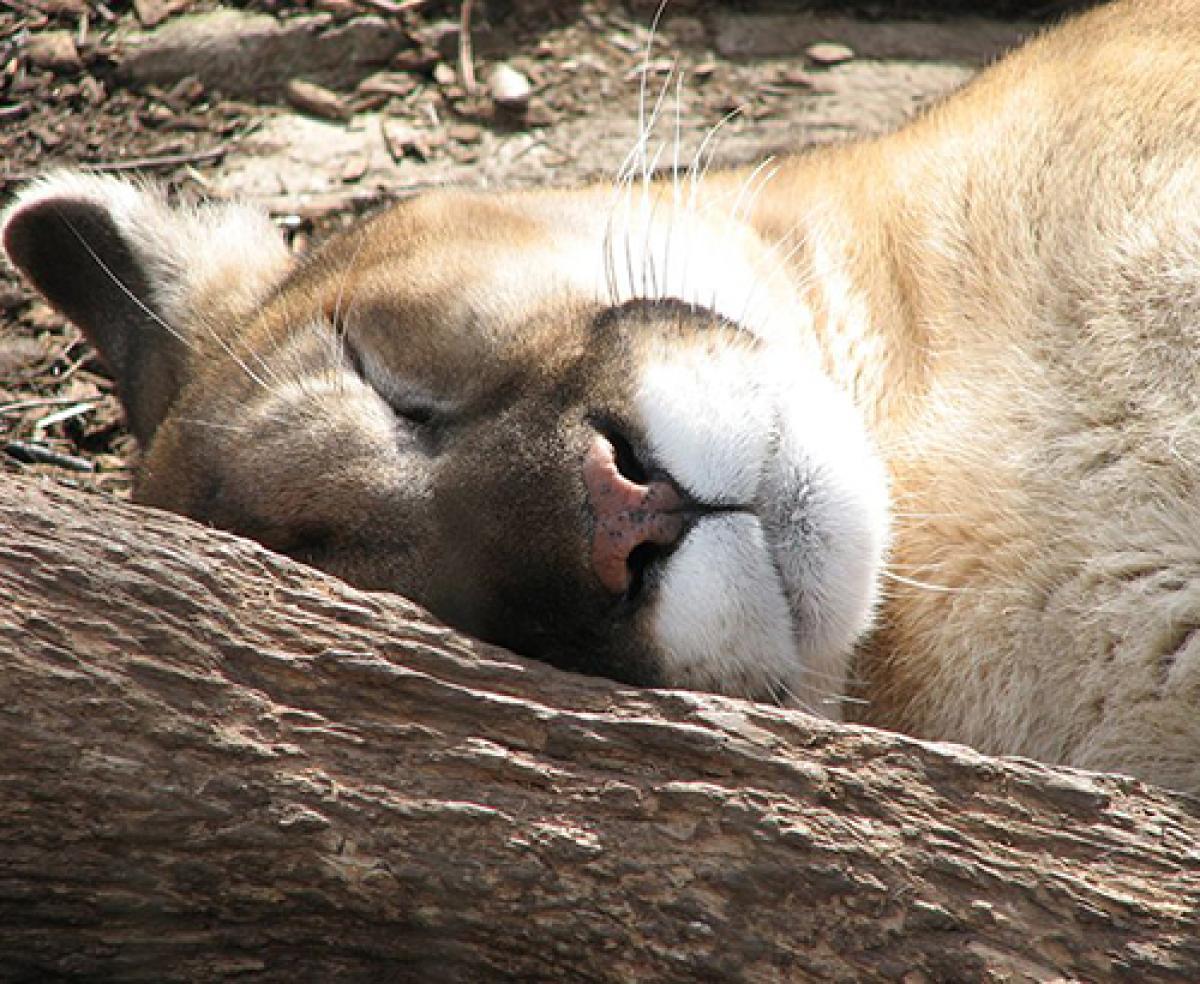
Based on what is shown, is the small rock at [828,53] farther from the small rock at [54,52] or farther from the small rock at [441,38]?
the small rock at [54,52]

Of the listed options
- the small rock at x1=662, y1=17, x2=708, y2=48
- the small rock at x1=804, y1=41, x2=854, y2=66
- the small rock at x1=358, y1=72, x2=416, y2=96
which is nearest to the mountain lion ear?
the small rock at x1=358, y1=72, x2=416, y2=96

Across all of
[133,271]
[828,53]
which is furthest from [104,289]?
[828,53]

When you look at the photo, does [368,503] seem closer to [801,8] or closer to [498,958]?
[498,958]

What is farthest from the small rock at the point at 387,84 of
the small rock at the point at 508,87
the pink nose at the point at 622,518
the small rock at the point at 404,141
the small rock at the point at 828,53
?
the pink nose at the point at 622,518

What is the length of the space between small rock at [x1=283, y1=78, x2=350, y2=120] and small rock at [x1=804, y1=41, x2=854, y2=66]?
1.63m

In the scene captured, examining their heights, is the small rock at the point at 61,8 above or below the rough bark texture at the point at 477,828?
above

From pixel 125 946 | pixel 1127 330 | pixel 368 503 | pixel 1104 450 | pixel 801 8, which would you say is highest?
pixel 801 8

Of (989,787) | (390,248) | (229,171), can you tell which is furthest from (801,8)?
(989,787)

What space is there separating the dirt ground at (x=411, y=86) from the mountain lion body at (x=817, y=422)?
5.07ft

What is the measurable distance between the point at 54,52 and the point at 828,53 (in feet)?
8.47

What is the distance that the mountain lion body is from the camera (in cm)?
246

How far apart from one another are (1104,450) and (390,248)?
1477mm

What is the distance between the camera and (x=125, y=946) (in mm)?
2189

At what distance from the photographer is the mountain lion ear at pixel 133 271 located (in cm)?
357
